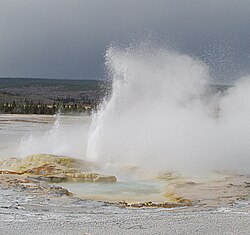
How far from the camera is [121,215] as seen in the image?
299 inches

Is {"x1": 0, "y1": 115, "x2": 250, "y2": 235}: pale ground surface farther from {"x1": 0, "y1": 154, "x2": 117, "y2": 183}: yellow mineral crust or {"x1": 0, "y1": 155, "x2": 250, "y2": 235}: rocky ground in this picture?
{"x1": 0, "y1": 154, "x2": 117, "y2": 183}: yellow mineral crust

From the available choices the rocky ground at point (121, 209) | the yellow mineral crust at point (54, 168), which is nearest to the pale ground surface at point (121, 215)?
the rocky ground at point (121, 209)

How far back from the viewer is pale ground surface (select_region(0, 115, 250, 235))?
6.75 meters

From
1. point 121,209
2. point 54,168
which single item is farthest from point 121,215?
point 54,168

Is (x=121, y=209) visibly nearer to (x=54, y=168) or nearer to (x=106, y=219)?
(x=106, y=219)

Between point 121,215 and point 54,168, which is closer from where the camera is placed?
point 121,215

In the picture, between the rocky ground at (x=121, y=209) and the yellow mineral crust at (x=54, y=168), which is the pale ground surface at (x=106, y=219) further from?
the yellow mineral crust at (x=54, y=168)

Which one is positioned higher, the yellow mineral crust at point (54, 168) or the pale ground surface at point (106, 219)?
the yellow mineral crust at point (54, 168)

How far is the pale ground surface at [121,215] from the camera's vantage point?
6.75m

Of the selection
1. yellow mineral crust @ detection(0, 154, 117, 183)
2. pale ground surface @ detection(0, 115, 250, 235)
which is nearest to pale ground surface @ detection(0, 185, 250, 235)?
pale ground surface @ detection(0, 115, 250, 235)

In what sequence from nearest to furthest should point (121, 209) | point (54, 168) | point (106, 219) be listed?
point (106, 219) < point (121, 209) < point (54, 168)

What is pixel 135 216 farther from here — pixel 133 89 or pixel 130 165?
pixel 133 89

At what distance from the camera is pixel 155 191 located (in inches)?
405

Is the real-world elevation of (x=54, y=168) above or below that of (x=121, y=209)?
above
